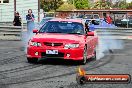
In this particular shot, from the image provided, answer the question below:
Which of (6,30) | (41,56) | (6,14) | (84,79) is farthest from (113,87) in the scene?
(6,14)

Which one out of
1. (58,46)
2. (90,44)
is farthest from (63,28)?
(58,46)

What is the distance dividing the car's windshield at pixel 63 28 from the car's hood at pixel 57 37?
0.41 meters

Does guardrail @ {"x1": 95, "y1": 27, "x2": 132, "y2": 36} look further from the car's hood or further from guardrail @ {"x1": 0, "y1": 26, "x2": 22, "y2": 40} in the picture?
the car's hood

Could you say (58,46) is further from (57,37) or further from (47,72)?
(47,72)

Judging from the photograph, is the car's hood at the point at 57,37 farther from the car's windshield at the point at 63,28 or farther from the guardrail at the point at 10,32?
the guardrail at the point at 10,32

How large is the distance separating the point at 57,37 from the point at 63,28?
1109 millimetres

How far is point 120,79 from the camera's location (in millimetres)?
6062

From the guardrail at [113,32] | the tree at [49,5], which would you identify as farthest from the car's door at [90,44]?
the tree at [49,5]

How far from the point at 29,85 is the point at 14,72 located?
7.02 ft

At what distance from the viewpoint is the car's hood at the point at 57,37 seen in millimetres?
12898

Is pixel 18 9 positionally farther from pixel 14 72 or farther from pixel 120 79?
pixel 120 79

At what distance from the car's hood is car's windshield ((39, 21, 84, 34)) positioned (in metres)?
0.41

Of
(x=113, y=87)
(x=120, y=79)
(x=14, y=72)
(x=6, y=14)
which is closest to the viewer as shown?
(x=120, y=79)

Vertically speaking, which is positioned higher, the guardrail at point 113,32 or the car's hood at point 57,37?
the car's hood at point 57,37
